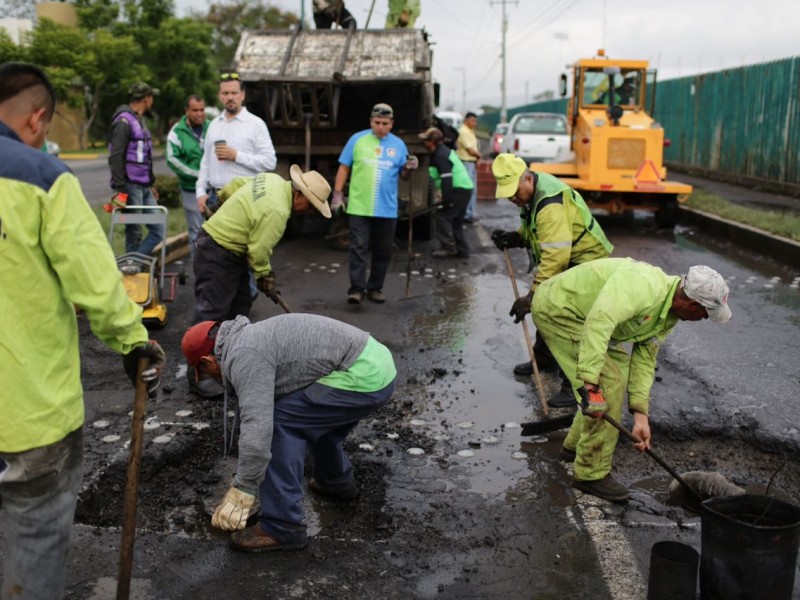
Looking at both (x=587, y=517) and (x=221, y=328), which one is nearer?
(x=221, y=328)

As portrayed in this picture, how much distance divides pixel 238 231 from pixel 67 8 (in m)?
37.2

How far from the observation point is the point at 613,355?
4.29 m

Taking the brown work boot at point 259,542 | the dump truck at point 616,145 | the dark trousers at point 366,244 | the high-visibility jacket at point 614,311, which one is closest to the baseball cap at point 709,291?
the high-visibility jacket at point 614,311

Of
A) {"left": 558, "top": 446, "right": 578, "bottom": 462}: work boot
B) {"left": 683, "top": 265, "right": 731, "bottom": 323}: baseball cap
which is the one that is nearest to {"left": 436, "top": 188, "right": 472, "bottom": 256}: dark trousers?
{"left": 558, "top": 446, "right": 578, "bottom": 462}: work boot

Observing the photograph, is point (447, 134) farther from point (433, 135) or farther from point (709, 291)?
point (709, 291)

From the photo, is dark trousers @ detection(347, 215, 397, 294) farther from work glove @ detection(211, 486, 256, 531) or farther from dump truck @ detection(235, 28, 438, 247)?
work glove @ detection(211, 486, 256, 531)

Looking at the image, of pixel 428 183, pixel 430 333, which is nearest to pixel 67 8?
pixel 428 183

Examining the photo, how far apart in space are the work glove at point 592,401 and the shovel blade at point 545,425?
0.73m

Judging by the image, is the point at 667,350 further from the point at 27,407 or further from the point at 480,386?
the point at 27,407

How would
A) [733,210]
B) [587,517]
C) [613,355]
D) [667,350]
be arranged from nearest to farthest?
1. [587,517]
2. [613,355]
3. [667,350]
4. [733,210]

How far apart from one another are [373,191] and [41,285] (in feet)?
17.7

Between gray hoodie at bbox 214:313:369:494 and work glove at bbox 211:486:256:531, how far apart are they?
0.33ft

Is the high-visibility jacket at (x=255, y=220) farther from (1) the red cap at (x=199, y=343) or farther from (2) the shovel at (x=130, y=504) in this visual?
(2) the shovel at (x=130, y=504)

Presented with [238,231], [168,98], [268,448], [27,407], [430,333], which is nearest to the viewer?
[27,407]
